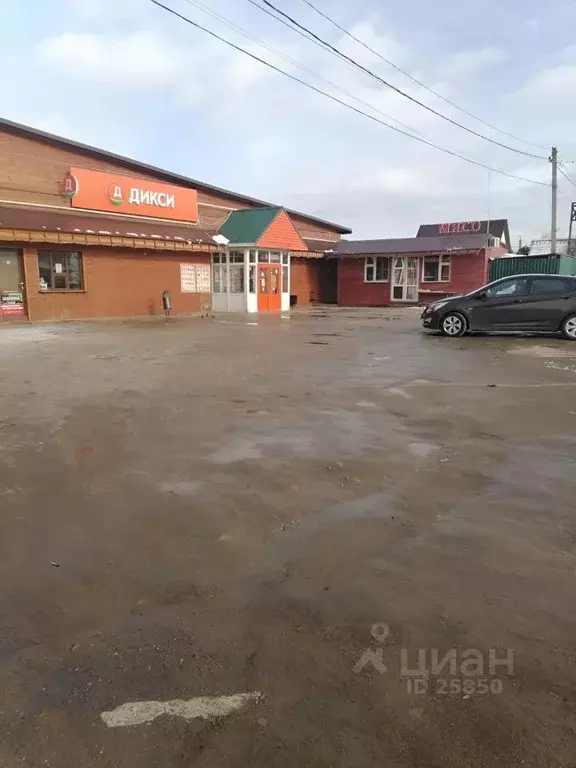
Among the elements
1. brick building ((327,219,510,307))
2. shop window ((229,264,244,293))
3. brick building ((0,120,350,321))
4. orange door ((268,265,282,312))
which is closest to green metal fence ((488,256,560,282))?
brick building ((327,219,510,307))

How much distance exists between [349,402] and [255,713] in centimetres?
515

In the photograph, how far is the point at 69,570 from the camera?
299 cm

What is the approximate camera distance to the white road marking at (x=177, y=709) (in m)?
1.97

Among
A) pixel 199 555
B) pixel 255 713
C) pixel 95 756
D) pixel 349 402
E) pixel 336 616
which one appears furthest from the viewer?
pixel 349 402

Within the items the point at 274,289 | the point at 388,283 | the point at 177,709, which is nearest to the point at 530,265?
the point at 388,283

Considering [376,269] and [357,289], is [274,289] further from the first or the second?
[376,269]

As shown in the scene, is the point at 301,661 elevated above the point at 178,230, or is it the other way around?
the point at 178,230

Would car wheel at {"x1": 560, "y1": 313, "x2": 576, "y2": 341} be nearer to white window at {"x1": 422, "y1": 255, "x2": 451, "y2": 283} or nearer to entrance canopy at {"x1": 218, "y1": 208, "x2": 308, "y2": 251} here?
entrance canopy at {"x1": 218, "y1": 208, "x2": 308, "y2": 251}

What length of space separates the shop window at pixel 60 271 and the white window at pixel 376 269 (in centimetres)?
1761

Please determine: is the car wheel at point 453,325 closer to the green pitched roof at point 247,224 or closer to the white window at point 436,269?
the green pitched roof at point 247,224

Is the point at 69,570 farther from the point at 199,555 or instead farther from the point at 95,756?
the point at 95,756

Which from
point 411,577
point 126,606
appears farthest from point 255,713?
point 411,577

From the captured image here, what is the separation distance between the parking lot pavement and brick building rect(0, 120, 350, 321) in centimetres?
1404

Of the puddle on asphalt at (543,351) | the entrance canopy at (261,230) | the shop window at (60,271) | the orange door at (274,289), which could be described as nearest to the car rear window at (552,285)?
the puddle on asphalt at (543,351)
